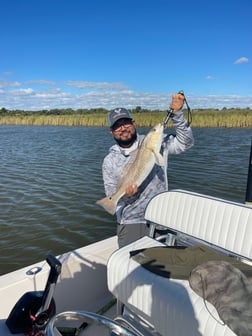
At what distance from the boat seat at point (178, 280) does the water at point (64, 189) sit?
12.0ft

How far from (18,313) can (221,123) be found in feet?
98.8

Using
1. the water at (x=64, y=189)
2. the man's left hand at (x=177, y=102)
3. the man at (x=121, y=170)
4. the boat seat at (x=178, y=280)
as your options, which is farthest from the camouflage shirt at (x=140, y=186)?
the water at (x=64, y=189)

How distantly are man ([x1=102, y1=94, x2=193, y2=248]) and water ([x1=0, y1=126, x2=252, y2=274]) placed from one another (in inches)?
127

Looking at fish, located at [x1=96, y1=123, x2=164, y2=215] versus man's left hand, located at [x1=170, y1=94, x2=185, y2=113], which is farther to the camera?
fish, located at [x1=96, y1=123, x2=164, y2=215]

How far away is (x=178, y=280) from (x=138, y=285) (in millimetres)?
358

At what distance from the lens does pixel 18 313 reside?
270 cm

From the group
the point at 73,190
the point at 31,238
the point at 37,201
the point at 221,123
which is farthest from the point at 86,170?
the point at 221,123

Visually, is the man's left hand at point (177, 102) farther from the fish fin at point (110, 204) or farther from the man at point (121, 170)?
the fish fin at point (110, 204)

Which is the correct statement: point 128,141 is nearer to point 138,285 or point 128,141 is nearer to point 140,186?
point 140,186

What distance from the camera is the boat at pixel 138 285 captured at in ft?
7.39

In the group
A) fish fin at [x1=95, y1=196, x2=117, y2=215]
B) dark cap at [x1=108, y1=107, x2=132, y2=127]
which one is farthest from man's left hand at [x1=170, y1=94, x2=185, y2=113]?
fish fin at [x1=95, y1=196, x2=117, y2=215]

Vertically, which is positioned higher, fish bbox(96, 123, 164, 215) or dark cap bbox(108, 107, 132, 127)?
dark cap bbox(108, 107, 132, 127)

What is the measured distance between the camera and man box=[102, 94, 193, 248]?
12.1 feet

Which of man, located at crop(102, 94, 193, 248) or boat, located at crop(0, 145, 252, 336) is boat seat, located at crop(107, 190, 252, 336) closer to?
boat, located at crop(0, 145, 252, 336)
